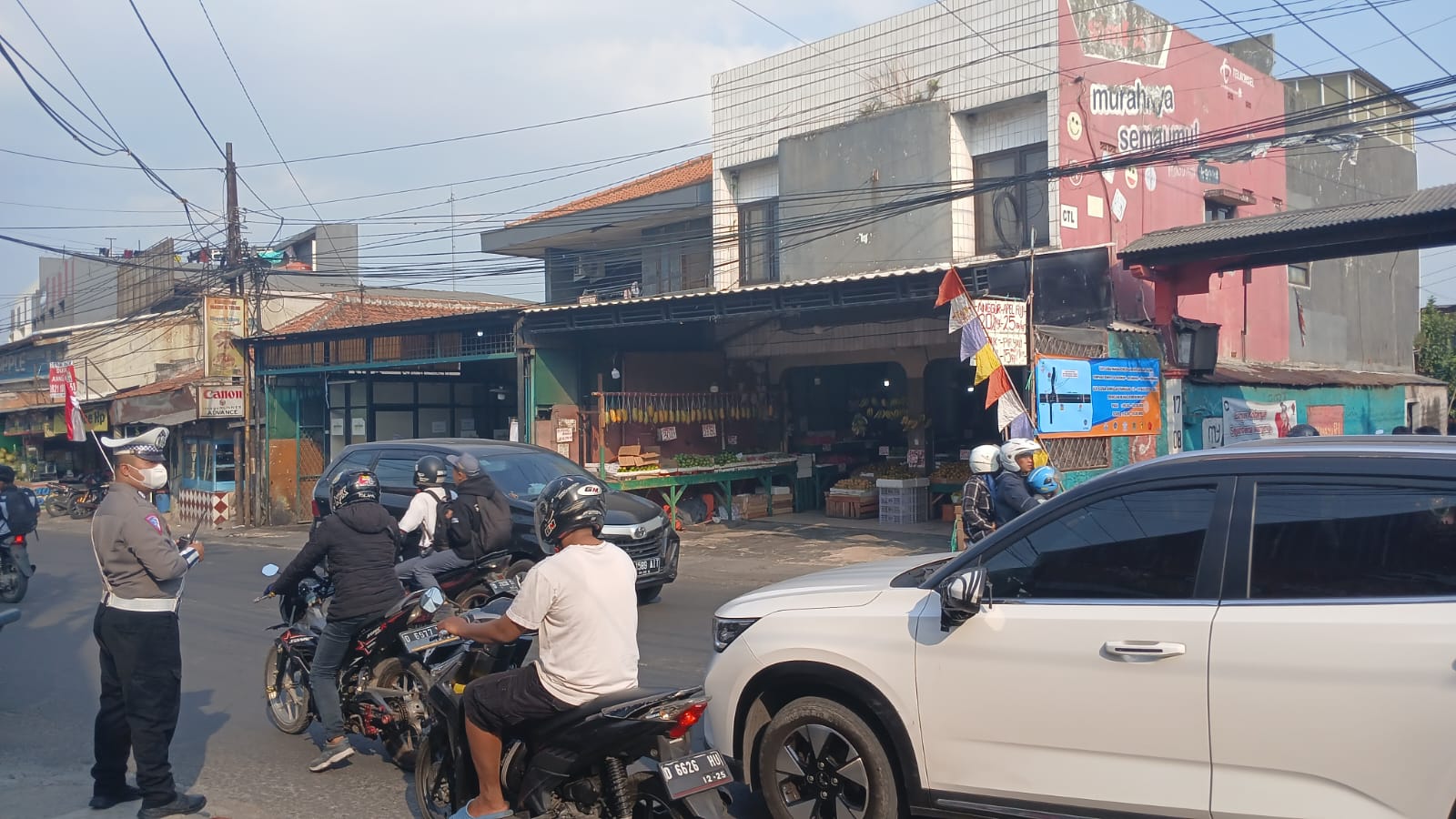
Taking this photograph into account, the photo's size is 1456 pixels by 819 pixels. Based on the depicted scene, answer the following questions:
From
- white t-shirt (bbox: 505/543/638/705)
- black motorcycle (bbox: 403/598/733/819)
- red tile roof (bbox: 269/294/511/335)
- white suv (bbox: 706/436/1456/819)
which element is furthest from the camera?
red tile roof (bbox: 269/294/511/335)

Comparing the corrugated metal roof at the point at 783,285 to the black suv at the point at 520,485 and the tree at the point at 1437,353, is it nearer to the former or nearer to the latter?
the black suv at the point at 520,485

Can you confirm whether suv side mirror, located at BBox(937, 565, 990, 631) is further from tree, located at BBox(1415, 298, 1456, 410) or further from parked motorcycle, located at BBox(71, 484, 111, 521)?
parked motorcycle, located at BBox(71, 484, 111, 521)

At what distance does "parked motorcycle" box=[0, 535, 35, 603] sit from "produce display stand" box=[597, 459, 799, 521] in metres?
7.62

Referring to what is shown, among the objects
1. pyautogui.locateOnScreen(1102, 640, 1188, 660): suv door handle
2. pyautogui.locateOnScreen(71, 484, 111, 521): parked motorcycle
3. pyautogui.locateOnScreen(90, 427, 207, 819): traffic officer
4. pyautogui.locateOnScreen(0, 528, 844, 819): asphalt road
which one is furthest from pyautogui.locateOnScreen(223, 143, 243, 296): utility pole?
pyautogui.locateOnScreen(1102, 640, 1188, 660): suv door handle

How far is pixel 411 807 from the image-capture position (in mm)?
5465

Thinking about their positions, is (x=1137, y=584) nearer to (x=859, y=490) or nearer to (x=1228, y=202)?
(x=859, y=490)

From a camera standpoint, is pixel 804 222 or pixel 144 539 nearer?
pixel 144 539

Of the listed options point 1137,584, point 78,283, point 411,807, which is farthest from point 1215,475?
point 78,283

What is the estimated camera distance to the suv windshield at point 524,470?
10.9 meters

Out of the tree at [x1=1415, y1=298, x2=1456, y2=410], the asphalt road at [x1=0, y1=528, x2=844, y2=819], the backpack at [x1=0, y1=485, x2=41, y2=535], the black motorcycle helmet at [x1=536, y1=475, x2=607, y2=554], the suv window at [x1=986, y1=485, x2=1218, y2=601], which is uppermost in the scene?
the tree at [x1=1415, y1=298, x2=1456, y2=410]

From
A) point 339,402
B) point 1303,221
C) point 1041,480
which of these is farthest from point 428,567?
point 339,402

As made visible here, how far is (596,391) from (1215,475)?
16638 millimetres

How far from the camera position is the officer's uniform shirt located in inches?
200

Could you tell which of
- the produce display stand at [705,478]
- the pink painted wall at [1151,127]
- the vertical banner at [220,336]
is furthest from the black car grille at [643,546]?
the vertical banner at [220,336]
